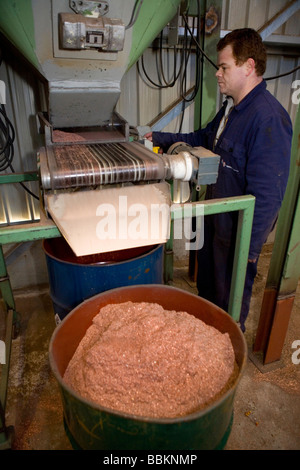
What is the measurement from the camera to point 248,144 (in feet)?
4.81

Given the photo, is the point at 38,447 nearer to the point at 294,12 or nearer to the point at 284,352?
the point at 284,352

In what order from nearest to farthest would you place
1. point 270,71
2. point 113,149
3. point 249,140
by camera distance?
point 113,149 → point 249,140 → point 270,71

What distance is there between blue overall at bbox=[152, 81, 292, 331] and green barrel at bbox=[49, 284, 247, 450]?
57 centimetres

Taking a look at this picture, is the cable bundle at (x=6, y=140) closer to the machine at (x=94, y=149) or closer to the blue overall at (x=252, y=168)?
the machine at (x=94, y=149)

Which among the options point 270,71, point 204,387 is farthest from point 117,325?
point 270,71

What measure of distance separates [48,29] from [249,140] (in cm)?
91

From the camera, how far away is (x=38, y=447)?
1.33m

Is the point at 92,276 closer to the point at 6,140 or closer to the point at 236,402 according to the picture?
the point at 236,402

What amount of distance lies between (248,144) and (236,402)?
3.92 feet

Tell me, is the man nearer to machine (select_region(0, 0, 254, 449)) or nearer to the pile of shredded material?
machine (select_region(0, 0, 254, 449))

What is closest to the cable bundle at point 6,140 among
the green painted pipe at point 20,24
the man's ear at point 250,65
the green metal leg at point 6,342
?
the green metal leg at point 6,342

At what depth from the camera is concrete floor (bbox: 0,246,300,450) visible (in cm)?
136

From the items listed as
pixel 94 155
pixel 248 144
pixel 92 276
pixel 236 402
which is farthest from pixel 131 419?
pixel 248 144

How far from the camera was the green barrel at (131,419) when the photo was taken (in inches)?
30.5
